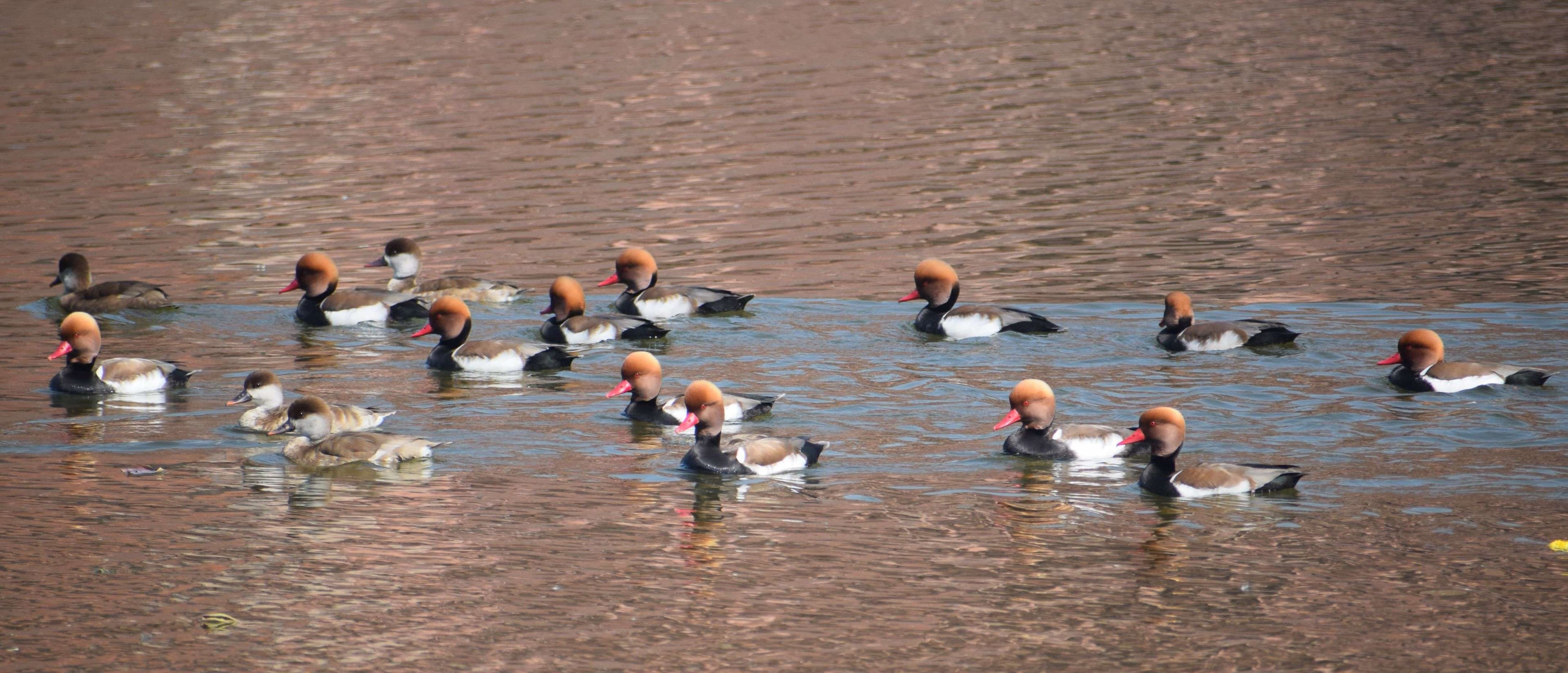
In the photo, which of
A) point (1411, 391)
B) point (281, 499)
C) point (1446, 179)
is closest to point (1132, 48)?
point (1446, 179)

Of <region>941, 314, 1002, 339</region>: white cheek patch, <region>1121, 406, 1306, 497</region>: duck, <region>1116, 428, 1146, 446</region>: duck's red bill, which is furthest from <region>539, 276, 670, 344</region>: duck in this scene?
<region>1121, 406, 1306, 497</region>: duck

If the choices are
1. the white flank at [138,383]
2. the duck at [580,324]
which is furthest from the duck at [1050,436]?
the white flank at [138,383]

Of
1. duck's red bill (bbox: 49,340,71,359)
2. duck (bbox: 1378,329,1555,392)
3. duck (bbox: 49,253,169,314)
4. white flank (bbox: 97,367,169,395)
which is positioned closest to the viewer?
duck (bbox: 1378,329,1555,392)

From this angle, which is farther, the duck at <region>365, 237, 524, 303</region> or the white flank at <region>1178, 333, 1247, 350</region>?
the duck at <region>365, 237, 524, 303</region>

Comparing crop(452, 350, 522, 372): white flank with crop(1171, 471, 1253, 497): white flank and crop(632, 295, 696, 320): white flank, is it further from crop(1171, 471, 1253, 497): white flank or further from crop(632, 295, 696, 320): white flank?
crop(1171, 471, 1253, 497): white flank

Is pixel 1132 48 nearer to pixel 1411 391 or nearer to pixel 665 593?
pixel 1411 391

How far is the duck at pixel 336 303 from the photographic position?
54.1 feet

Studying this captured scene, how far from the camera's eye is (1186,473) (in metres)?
10.6

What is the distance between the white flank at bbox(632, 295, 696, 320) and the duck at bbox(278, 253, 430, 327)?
2.14 metres

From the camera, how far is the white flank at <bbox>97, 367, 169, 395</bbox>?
43.9 feet

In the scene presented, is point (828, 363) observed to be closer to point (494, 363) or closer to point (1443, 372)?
point (494, 363)

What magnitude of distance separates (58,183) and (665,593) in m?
19.6

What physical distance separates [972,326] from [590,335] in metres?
3.36

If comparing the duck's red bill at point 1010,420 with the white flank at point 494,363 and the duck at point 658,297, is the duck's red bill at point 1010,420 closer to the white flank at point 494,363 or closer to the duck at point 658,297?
the white flank at point 494,363
